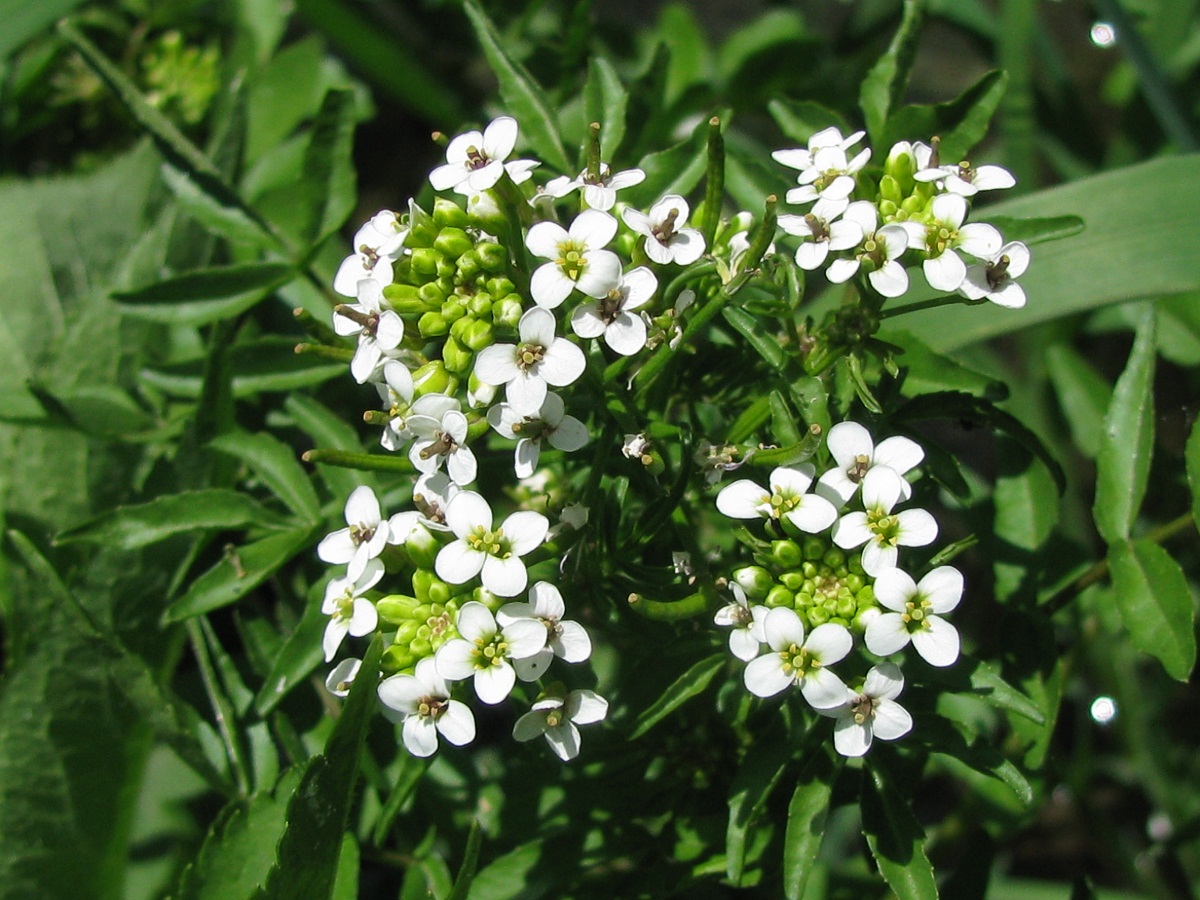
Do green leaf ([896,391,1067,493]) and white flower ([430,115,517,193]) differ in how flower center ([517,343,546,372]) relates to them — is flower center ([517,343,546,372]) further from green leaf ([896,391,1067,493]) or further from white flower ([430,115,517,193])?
green leaf ([896,391,1067,493])

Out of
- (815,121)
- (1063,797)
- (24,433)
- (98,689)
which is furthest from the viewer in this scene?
(1063,797)

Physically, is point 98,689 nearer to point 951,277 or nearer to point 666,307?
point 666,307

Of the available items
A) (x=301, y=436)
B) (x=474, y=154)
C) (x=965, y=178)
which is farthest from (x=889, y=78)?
(x=301, y=436)

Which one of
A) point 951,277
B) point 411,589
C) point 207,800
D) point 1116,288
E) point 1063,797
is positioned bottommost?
point 1063,797

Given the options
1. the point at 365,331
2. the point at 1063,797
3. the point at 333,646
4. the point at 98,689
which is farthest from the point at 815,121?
the point at 1063,797

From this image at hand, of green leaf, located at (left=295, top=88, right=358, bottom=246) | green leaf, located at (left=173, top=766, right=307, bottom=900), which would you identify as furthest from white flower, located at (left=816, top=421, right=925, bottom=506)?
green leaf, located at (left=295, top=88, right=358, bottom=246)

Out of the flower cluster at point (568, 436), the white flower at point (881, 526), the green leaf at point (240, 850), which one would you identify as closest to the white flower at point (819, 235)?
the flower cluster at point (568, 436)

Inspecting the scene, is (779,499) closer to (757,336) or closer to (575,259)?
(757,336)
